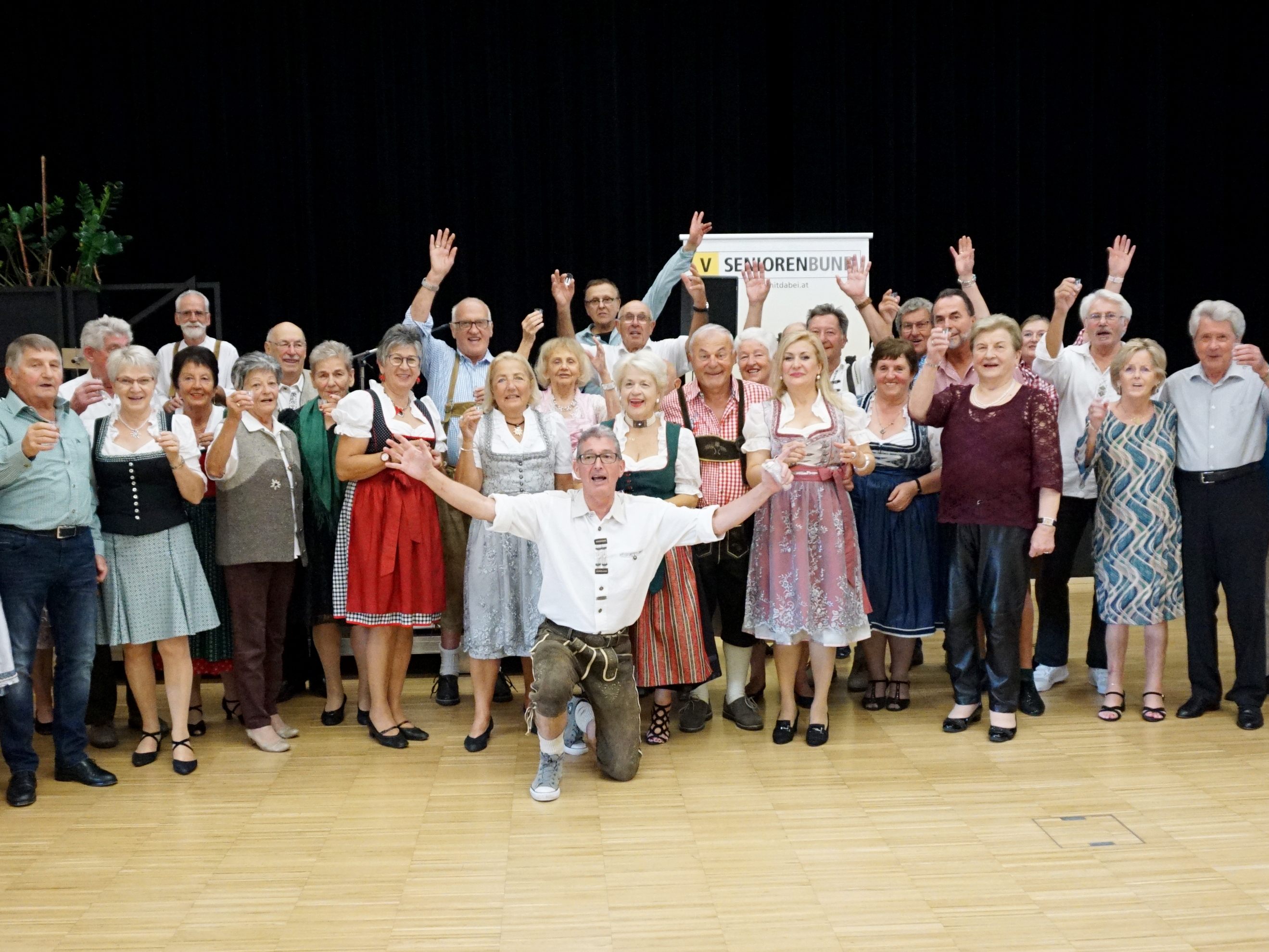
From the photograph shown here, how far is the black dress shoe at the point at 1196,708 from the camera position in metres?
4.61

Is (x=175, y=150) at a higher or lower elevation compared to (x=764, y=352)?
higher

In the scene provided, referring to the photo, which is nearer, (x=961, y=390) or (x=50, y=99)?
(x=961, y=390)

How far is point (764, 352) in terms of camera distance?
457 cm

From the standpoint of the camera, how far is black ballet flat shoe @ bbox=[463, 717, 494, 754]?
4.35m

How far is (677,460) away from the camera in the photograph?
425cm

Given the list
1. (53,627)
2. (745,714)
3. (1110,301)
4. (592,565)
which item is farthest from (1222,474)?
(53,627)

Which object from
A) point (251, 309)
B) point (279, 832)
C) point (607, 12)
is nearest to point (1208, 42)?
point (607, 12)

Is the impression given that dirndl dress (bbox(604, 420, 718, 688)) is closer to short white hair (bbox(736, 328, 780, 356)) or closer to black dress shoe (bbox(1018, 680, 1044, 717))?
short white hair (bbox(736, 328, 780, 356))

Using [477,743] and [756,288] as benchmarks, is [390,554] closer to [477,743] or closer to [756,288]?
[477,743]

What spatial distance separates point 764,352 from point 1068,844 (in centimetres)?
208

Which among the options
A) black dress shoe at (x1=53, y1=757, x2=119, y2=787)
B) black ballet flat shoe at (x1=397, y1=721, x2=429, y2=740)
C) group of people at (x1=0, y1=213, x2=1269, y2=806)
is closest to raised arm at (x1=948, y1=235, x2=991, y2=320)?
group of people at (x1=0, y1=213, x2=1269, y2=806)

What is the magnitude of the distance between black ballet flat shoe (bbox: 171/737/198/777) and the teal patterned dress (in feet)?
11.4

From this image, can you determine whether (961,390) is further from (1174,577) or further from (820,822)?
(820,822)

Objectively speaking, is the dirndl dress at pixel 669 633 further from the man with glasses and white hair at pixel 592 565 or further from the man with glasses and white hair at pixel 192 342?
the man with glasses and white hair at pixel 192 342
